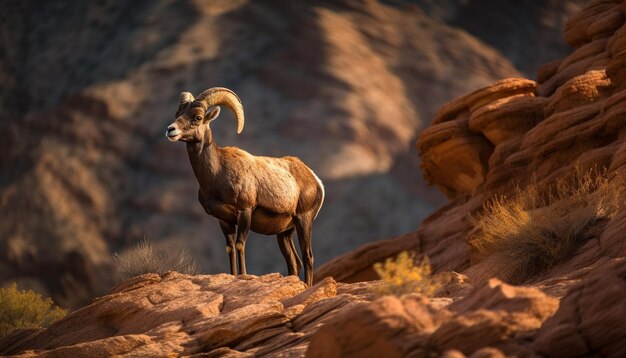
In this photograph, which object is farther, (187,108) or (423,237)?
(423,237)

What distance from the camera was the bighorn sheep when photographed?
12633 mm

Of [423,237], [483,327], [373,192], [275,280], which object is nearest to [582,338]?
[483,327]

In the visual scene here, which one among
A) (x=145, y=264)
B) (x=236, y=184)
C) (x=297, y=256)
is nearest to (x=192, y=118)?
(x=236, y=184)

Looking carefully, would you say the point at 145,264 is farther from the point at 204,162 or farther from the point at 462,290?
the point at 462,290

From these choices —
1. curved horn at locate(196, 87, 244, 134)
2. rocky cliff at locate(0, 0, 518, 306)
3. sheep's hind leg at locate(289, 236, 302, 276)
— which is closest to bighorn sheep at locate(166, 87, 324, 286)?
curved horn at locate(196, 87, 244, 134)

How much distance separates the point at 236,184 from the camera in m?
12.7

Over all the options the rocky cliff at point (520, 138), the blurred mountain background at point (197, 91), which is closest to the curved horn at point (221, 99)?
the rocky cliff at point (520, 138)

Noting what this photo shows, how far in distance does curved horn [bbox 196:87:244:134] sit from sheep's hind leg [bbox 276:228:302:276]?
6.04ft

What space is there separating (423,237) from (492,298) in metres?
10.6

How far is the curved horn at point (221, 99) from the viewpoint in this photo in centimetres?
1297

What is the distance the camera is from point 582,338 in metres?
6.13

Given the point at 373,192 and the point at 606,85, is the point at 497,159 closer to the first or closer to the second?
the point at 606,85

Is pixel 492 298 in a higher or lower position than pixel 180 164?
higher

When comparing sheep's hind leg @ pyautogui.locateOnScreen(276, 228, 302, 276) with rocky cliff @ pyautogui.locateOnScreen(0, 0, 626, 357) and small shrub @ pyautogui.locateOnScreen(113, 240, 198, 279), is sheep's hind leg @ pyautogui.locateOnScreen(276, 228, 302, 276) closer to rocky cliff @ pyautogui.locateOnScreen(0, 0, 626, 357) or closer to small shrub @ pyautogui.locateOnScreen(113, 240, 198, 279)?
small shrub @ pyautogui.locateOnScreen(113, 240, 198, 279)
